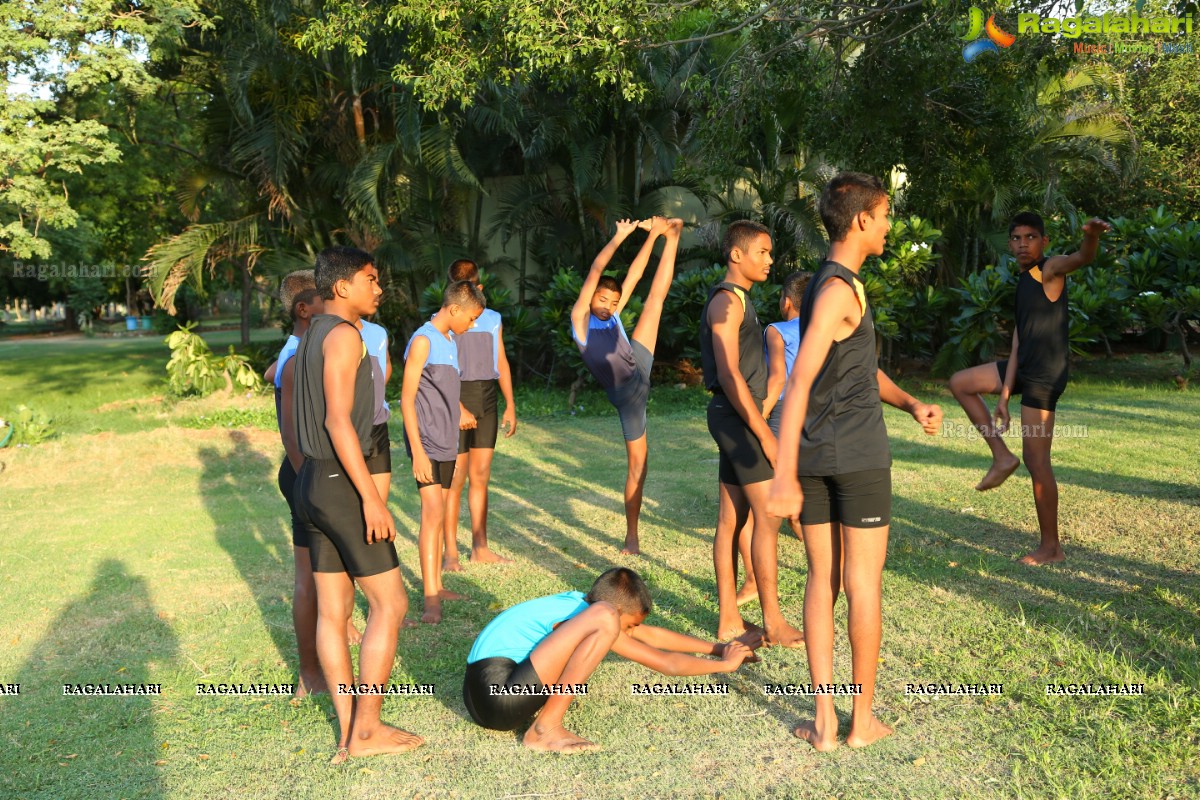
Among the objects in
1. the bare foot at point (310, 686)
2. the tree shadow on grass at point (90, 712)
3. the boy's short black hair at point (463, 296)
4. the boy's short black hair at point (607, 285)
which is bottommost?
the tree shadow on grass at point (90, 712)

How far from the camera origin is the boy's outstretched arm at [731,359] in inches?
192

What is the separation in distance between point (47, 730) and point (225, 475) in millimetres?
6316

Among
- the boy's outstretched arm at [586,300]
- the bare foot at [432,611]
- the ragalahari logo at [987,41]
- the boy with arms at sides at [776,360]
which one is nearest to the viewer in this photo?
the bare foot at [432,611]

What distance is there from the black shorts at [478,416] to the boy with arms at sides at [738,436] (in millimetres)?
2090

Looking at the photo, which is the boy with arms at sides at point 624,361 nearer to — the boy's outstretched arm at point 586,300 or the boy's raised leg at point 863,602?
the boy's outstretched arm at point 586,300

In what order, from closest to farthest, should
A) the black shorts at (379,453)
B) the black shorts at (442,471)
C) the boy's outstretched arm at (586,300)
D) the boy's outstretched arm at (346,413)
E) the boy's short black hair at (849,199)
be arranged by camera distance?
1. the boy's short black hair at (849,199)
2. the boy's outstretched arm at (346,413)
3. the black shorts at (379,453)
4. the black shorts at (442,471)
5. the boy's outstretched arm at (586,300)

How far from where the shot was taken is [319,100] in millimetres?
17859

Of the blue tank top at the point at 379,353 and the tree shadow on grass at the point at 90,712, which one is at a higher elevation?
the blue tank top at the point at 379,353

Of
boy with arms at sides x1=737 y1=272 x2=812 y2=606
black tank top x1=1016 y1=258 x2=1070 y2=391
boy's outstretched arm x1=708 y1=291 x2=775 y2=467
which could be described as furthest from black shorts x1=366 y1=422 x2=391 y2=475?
black tank top x1=1016 y1=258 x2=1070 y2=391

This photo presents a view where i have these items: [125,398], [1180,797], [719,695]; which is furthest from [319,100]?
[1180,797]

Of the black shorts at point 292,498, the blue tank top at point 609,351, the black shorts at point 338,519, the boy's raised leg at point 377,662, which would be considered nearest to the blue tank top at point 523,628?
the boy's raised leg at point 377,662

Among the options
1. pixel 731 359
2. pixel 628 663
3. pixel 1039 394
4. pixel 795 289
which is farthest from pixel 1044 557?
pixel 628 663

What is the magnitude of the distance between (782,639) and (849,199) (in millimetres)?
2286

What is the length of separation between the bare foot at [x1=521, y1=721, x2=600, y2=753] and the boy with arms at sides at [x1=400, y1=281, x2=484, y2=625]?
1801 millimetres
